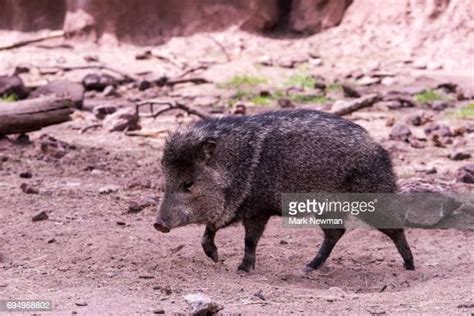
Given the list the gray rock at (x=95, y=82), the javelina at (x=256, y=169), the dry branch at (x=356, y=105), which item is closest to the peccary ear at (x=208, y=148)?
the javelina at (x=256, y=169)

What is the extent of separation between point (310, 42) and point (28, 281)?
10257 mm

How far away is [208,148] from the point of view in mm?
A: 4871

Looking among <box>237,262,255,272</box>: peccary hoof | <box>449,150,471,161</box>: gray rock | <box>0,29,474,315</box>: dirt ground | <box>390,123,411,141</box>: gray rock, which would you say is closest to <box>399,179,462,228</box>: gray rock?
<box>0,29,474,315</box>: dirt ground

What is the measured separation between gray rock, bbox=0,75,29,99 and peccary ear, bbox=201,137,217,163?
5869 millimetres

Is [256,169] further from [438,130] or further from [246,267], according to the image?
[438,130]

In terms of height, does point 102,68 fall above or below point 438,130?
below

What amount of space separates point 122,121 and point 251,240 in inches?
172

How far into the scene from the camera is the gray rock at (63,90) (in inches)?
404

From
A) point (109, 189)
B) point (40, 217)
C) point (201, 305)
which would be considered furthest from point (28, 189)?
point (201, 305)

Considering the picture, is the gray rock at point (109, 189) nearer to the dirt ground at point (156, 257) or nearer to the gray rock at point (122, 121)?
the dirt ground at point (156, 257)

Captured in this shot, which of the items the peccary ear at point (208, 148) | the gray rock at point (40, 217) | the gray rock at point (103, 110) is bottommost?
the gray rock at point (103, 110)

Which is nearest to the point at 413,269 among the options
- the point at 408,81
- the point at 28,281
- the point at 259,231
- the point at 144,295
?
the point at 259,231

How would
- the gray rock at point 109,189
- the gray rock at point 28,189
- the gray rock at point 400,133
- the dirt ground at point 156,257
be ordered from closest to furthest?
the dirt ground at point 156,257 → the gray rock at point 28,189 → the gray rock at point 109,189 → the gray rock at point 400,133

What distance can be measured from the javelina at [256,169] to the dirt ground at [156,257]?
306 millimetres
